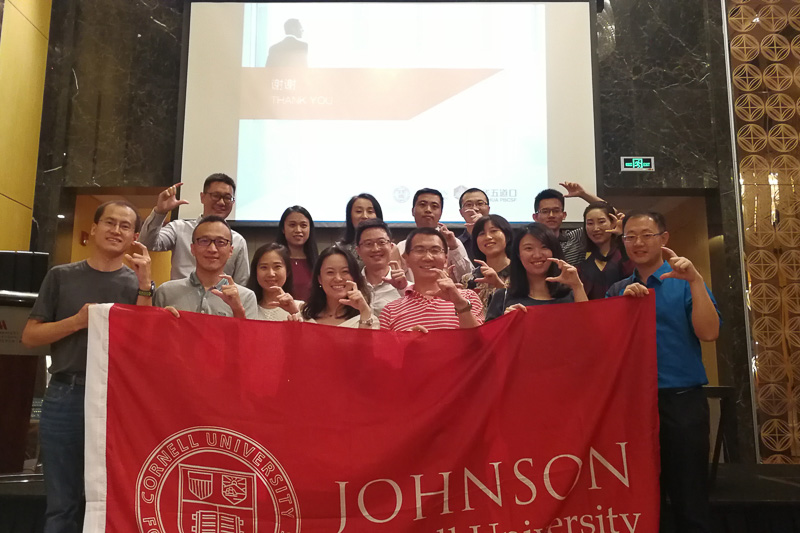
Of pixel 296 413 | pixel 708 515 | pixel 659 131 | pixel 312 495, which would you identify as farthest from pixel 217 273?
pixel 659 131

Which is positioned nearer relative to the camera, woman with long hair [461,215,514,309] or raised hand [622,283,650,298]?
raised hand [622,283,650,298]

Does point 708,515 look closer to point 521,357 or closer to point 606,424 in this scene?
point 606,424

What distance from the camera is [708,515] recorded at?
95.6 inches

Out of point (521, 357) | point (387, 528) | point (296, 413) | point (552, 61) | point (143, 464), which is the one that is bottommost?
point (387, 528)

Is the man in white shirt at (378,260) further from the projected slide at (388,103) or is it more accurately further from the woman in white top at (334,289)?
the projected slide at (388,103)

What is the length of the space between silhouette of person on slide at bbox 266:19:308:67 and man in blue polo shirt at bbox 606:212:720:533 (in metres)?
3.53

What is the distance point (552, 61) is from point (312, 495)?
13.5 ft

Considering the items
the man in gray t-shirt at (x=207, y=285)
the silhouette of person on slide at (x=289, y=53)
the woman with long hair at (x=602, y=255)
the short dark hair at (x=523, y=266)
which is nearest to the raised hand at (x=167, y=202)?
the man in gray t-shirt at (x=207, y=285)

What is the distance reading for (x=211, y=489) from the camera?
7.39 ft

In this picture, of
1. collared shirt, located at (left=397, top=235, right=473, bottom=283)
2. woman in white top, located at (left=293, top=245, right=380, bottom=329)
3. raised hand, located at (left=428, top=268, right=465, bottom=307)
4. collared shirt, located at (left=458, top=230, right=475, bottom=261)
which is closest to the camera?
raised hand, located at (left=428, top=268, right=465, bottom=307)

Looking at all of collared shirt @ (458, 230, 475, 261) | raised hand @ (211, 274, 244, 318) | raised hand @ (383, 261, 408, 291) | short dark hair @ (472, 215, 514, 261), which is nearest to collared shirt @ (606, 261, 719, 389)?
short dark hair @ (472, 215, 514, 261)

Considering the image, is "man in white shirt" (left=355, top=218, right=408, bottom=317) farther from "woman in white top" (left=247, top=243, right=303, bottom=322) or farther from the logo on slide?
the logo on slide

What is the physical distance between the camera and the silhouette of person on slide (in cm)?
531

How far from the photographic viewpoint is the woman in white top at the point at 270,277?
3045 mm
